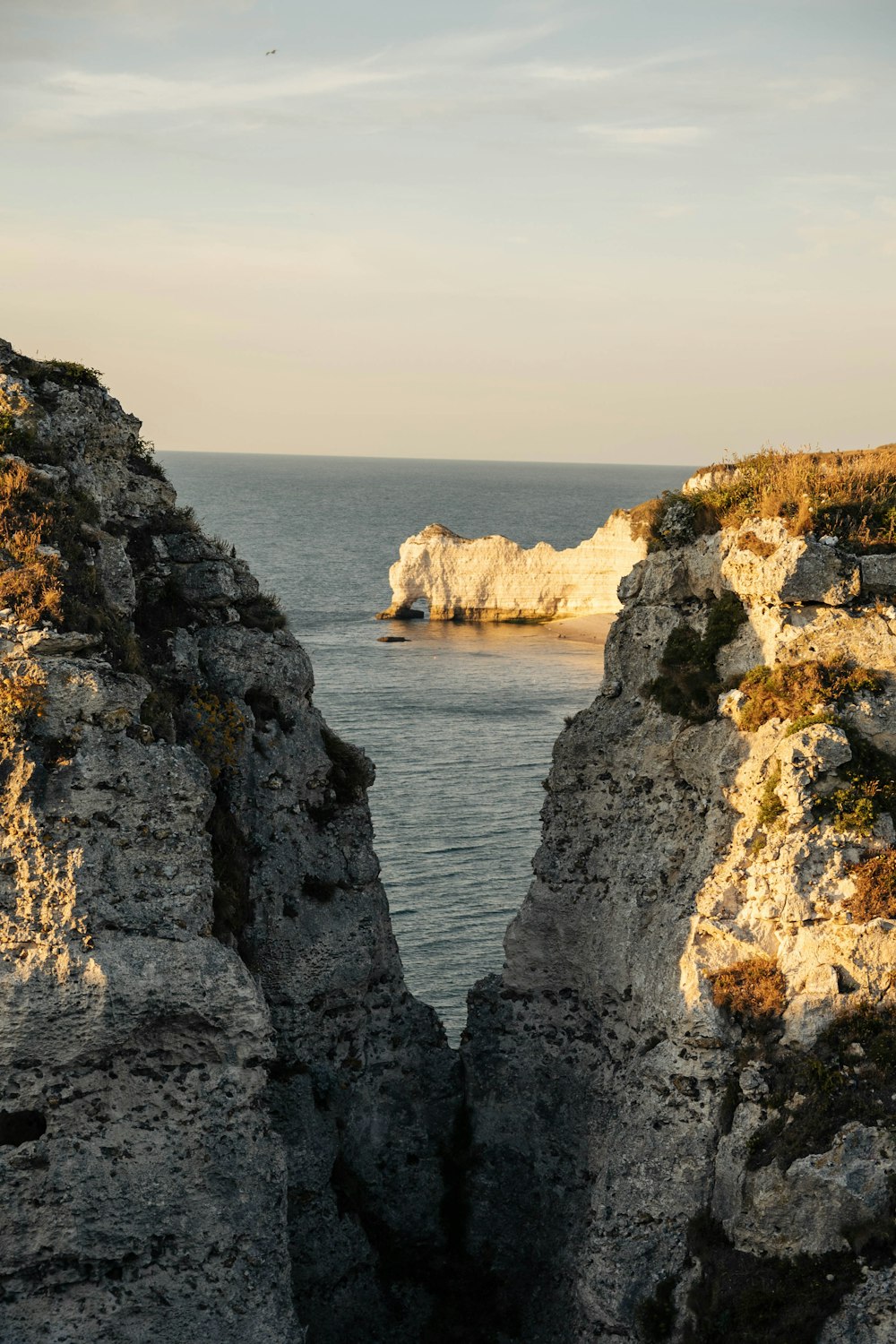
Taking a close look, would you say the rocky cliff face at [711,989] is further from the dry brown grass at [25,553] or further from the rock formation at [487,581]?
the rock formation at [487,581]

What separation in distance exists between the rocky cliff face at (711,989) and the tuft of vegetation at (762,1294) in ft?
0.13

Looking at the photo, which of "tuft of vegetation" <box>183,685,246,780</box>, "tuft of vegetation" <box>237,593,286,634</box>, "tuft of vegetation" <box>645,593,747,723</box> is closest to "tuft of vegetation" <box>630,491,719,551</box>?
"tuft of vegetation" <box>645,593,747,723</box>

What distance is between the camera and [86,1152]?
20547 millimetres

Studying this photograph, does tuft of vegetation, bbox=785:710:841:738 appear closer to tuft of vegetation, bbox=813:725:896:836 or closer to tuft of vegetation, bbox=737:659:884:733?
tuft of vegetation, bbox=737:659:884:733

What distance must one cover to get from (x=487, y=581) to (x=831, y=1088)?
4618 inches

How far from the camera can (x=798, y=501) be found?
982 inches

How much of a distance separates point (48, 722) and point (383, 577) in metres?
151

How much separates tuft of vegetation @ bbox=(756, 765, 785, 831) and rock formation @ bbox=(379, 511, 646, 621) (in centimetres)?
11002

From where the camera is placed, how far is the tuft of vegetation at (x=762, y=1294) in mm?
18609

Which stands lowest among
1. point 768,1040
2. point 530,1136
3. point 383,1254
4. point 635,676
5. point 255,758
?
point 383,1254

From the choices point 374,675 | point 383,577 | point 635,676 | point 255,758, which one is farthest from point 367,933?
point 383,577

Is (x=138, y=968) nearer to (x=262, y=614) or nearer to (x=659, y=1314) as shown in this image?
Answer: (x=262, y=614)

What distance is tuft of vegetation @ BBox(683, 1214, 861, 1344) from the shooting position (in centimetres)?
1861

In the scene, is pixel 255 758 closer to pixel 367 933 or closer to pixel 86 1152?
pixel 367 933
